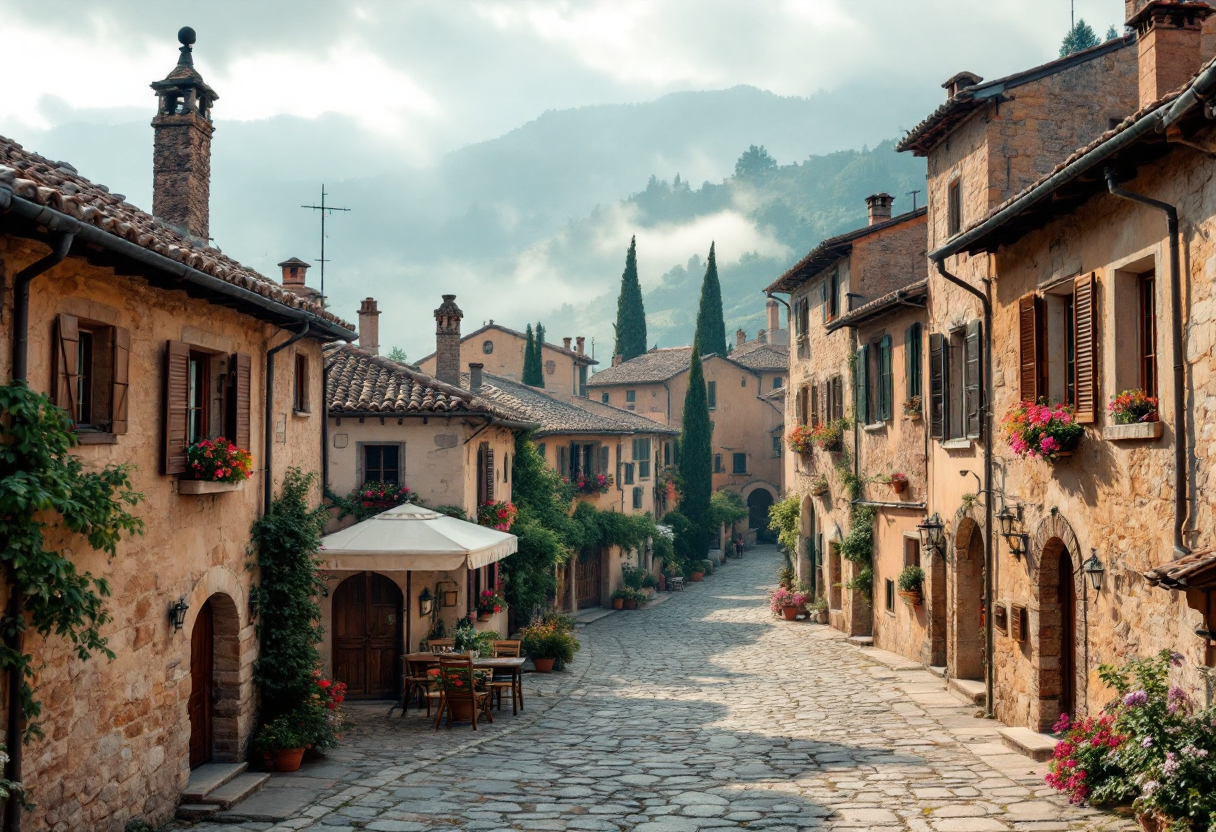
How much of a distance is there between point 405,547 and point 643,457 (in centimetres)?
2648

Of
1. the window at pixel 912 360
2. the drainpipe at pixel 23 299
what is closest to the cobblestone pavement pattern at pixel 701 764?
the drainpipe at pixel 23 299

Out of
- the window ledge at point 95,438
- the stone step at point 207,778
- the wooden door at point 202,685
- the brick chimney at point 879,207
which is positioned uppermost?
the brick chimney at point 879,207

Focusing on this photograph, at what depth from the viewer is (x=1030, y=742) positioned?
483 inches

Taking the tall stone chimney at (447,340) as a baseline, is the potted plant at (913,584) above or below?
below

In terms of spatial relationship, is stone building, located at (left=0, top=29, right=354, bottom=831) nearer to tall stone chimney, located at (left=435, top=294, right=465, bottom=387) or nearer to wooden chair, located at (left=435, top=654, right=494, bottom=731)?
wooden chair, located at (left=435, top=654, right=494, bottom=731)

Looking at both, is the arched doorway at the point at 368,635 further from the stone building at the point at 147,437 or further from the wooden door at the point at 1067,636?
the wooden door at the point at 1067,636

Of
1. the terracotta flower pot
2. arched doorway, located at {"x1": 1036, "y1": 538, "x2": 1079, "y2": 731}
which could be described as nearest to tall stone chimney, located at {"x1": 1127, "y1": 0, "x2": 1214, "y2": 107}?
arched doorway, located at {"x1": 1036, "y1": 538, "x2": 1079, "y2": 731}

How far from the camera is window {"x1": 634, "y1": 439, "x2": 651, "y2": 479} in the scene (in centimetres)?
4138

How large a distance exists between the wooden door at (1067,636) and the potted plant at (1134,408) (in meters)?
3.04

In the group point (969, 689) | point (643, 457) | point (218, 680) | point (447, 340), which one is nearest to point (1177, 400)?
point (969, 689)

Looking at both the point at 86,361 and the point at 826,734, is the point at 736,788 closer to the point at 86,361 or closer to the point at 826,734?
the point at 826,734

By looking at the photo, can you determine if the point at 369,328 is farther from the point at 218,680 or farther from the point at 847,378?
the point at 218,680

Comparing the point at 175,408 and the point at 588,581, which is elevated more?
the point at 175,408

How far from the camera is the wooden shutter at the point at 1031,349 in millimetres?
12523
